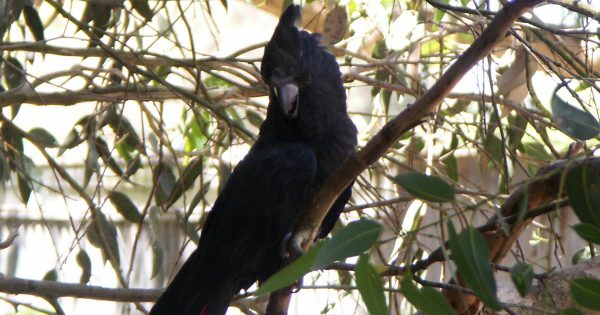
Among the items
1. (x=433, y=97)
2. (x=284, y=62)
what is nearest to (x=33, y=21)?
(x=284, y=62)

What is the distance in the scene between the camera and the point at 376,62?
2236 millimetres

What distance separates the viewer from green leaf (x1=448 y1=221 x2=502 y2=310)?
91cm

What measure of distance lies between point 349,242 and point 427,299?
144 mm

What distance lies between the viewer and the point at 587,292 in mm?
1013

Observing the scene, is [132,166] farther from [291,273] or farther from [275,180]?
[291,273]

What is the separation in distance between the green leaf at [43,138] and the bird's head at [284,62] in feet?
2.52

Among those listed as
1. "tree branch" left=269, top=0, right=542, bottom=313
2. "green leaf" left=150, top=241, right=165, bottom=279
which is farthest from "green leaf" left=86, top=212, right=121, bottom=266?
"tree branch" left=269, top=0, right=542, bottom=313

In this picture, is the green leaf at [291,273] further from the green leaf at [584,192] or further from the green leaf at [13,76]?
the green leaf at [13,76]

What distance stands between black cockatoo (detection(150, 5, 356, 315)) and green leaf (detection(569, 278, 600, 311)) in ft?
3.30

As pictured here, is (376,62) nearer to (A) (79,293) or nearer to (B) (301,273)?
(A) (79,293)

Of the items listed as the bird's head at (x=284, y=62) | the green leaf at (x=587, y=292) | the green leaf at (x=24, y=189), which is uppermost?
the green leaf at (x=24, y=189)

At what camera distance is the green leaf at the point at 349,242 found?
99cm

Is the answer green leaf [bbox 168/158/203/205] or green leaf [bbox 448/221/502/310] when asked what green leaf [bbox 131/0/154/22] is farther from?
green leaf [bbox 448/221/502/310]

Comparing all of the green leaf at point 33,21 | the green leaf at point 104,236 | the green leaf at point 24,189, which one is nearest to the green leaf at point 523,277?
the green leaf at point 104,236
